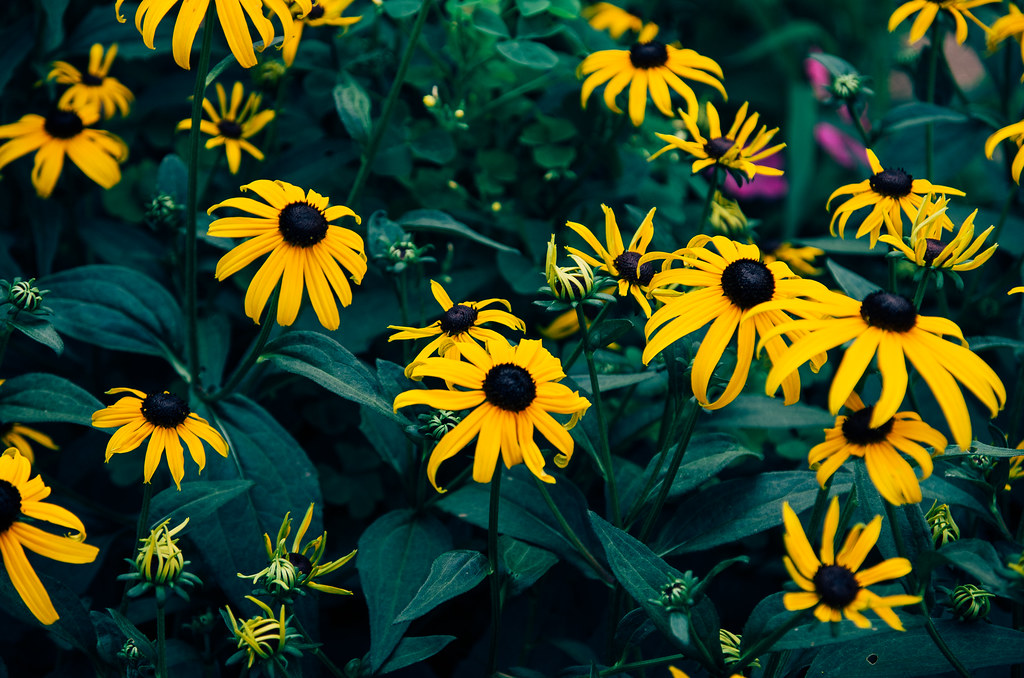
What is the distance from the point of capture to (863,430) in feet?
2.61

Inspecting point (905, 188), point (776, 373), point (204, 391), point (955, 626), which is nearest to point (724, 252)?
point (776, 373)

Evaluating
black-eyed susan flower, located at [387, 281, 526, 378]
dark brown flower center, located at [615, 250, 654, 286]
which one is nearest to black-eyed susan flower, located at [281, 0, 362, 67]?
A: black-eyed susan flower, located at [387, 281, 526, 378]

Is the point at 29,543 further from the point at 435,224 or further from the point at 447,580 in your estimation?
the point at 435,224

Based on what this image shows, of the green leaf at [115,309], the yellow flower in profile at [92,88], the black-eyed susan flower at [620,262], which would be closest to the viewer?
the black-eyed susan flower at [620,262]

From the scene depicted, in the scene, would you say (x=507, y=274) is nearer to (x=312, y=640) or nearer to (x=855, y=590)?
(x=312, y=640)

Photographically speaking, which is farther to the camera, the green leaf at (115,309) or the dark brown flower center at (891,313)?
the green leaf at (115,309)

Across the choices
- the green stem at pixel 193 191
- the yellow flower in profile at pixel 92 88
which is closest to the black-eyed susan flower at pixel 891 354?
the green stem at pixel 193 191

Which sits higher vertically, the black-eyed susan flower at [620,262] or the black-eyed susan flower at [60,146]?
the black-eyed susan flower at [620,262]

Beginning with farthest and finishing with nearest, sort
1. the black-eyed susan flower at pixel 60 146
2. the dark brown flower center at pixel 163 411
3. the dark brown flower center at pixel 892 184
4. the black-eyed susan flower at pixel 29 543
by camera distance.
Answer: the black-eyed susan flower at pixel 60 146 < the dark brown flower center at pixel 892 184 < the dark brown flower center at pixel 163 411 < the black-eyed susan flower at pixel 29 543

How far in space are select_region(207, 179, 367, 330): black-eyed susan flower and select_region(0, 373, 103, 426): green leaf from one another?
0.32 meters

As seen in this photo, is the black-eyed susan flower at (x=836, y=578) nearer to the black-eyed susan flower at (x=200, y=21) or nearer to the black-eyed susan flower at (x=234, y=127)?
the black-eyed susan flower at (x=200, y=21)

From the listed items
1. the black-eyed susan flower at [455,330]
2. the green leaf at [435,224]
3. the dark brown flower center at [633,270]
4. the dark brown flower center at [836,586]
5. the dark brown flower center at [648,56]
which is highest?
the dark brown flower center at [648,56]

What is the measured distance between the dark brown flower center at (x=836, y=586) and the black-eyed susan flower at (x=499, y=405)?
25 cm

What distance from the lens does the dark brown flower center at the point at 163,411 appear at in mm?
917
